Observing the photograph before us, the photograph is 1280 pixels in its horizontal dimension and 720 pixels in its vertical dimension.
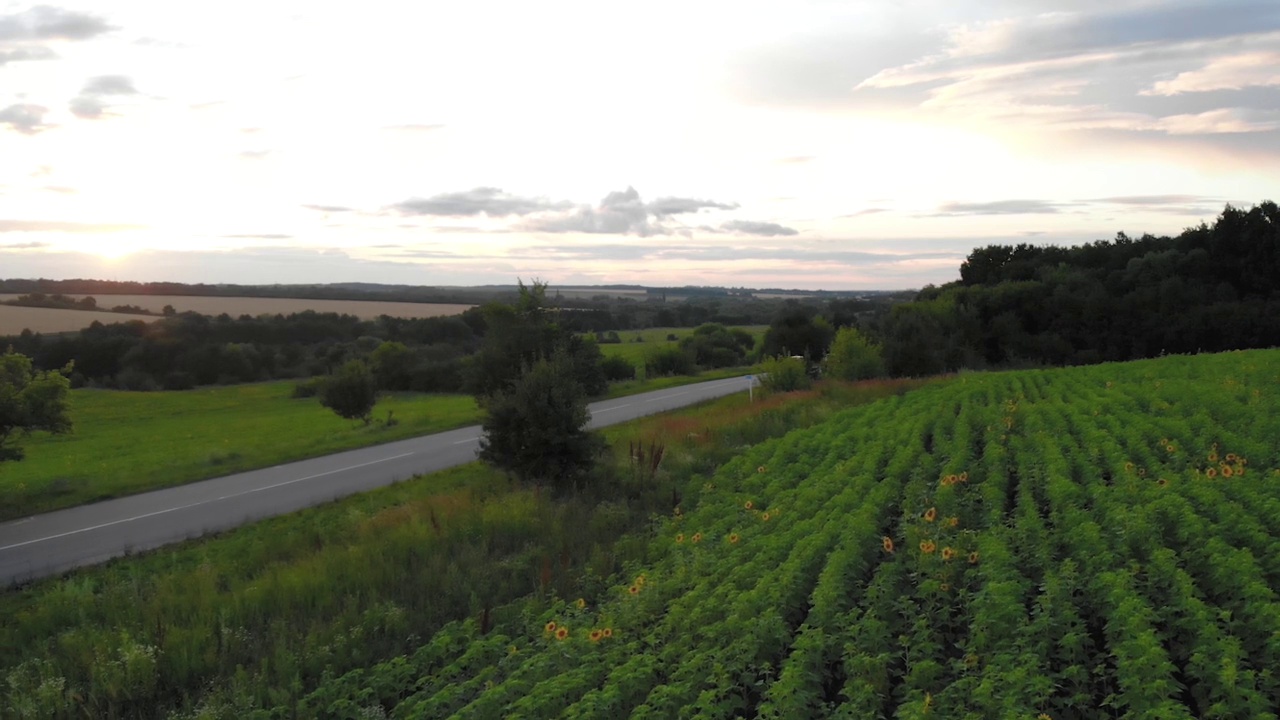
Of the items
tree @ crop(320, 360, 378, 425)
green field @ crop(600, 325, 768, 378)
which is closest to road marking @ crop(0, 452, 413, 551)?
tree @ crop(320, 360, 378, 425)

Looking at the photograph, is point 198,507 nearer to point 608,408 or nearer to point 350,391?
point 350,391

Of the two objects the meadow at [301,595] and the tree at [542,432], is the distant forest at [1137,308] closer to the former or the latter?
the tree at [542,432]

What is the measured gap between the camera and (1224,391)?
17203 millimetres

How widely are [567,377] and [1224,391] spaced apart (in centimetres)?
1360

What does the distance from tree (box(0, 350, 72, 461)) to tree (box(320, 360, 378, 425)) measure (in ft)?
34.3

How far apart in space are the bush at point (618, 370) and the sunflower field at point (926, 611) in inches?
1382

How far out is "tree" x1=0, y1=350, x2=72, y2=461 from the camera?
51.6 ft

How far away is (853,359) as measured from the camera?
34.3 m

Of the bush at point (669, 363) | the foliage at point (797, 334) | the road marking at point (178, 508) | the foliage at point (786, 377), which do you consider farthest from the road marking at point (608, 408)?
the foliage at point (797, 334)

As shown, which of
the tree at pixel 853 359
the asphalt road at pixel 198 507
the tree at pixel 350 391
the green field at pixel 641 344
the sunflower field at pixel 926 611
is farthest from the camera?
the green field at pixel 641 344

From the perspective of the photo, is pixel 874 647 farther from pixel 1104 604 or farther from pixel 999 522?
pixel 999 522

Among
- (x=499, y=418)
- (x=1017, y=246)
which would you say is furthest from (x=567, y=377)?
(x=1017, y=246)

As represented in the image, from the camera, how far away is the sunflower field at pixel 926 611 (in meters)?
5.71

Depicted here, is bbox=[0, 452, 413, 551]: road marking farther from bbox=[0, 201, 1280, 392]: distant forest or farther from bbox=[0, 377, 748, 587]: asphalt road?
bbox=[0, 201, 1280, 392]: distant forest
